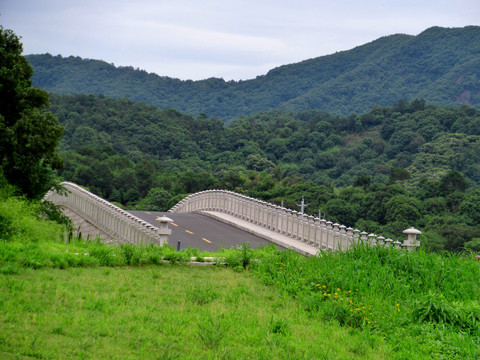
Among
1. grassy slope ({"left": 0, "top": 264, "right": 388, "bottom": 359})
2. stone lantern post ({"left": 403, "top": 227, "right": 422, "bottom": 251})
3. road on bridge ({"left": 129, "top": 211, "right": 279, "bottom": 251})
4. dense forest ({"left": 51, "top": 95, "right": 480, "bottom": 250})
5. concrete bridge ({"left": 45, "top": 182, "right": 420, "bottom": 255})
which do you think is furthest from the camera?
dense forest ({"left": 51, "top": 95, "right": 480, "bottom": 250})

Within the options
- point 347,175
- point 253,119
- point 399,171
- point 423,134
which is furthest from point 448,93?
point 399,171

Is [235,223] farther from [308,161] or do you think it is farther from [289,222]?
[308,161]

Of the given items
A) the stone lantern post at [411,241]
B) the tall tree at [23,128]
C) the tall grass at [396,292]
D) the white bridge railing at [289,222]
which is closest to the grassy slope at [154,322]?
the tall grass at [396,292]

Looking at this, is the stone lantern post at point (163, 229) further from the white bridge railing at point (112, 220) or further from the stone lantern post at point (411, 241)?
the stone lantern post at point (411, 241)

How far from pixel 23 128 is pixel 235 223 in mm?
10419

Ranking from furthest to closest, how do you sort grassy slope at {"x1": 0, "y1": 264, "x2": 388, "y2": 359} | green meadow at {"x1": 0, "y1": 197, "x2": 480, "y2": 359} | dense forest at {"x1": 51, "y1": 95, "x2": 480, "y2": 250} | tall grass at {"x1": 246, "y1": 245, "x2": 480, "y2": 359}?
dense forest at {"x1": 51, "y1": 95, "x2": 480, "y2": 250} < tall grass at {"x1": 246, "y1": 245, "x2": 480, "y2": 359} < green meadow at {"x1": 0, "y1": 197, "x2": 480, "y2": 359} < grassy slope at {"x1": 0, "y1": 264, "x2": 388, "y2": 359}

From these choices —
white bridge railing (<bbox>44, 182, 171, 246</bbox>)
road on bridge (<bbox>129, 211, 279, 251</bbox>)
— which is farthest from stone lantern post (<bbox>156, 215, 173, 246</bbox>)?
road on bridge (<bbox>129, 211, 279, 251</bbox>)

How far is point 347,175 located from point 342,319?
9833cm

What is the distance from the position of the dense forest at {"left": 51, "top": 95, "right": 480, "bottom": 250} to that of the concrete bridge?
2071 centimetres

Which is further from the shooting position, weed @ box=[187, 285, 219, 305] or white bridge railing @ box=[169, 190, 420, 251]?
white bridge railing @ box=[169, 190, 420, 251]

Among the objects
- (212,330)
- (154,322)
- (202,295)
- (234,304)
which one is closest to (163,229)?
(202,295)

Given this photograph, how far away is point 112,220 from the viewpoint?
25391 millimetres

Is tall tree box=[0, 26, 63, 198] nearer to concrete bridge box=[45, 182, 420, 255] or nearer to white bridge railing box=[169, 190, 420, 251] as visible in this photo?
concrete bridge box=[45, 182, 420, 255]

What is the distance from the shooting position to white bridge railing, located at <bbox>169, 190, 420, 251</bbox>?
1780 centimetres
